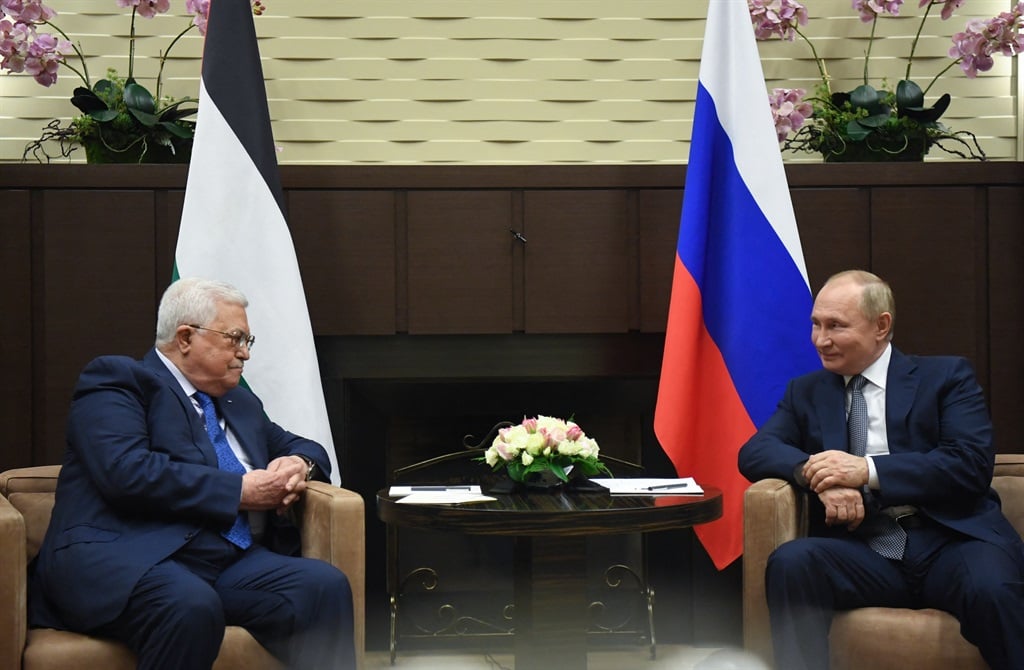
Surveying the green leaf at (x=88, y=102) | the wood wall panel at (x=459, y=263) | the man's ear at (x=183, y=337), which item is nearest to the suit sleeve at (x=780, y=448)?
the wood wall panel at (x=459, y=263)

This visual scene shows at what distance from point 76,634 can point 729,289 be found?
2310 millimetres

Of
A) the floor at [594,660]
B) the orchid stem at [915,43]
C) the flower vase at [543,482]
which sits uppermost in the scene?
the orchid stem at [915,43]

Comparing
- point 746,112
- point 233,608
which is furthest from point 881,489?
point 233,608

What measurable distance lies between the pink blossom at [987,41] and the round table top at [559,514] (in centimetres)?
241

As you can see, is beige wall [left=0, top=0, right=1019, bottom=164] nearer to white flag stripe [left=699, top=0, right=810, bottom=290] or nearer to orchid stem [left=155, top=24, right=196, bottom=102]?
orchid stem [left=155, top=24, right=196, bottom=102]

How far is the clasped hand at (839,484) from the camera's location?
9.46 ft

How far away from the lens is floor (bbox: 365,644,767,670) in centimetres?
398

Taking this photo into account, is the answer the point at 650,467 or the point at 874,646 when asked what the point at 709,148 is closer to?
the point at 650,467

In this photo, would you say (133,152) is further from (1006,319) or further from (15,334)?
(1006,319)

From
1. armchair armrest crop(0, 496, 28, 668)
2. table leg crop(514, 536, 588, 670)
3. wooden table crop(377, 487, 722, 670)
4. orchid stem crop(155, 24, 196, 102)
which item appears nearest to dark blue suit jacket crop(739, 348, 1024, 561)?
wooden table crop(377, 487, 722, 670)

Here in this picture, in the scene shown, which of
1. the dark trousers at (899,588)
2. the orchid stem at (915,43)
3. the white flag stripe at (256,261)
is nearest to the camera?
the dark trousers at (899,588)

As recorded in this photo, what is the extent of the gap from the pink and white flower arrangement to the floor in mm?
1205

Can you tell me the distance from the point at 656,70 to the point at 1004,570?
2.59 m

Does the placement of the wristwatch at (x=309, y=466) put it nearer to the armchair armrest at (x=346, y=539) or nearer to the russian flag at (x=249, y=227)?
the armchair armrest at (x=346, y=539)
